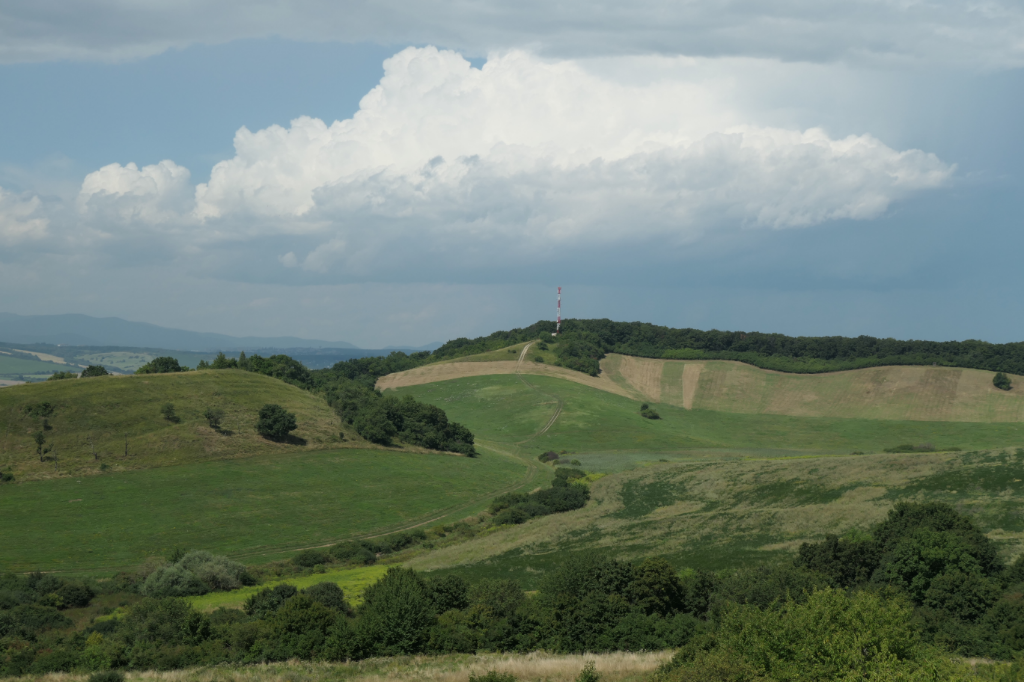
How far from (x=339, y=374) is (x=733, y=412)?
101205 mm

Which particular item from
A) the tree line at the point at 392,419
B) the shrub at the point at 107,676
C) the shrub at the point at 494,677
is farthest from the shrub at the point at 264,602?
the tree line at the point at 392,419

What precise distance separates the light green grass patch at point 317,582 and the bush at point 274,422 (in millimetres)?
40810

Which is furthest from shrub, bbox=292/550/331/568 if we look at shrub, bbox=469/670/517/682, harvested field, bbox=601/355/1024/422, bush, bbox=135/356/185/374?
harvested field, bbox=601/355/1024/422

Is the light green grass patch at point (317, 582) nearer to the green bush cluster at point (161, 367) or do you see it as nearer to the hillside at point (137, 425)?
the hillside at point (137, 425)

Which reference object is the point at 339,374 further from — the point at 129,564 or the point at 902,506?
the point at 902,506

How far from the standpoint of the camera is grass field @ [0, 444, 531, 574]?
211ft

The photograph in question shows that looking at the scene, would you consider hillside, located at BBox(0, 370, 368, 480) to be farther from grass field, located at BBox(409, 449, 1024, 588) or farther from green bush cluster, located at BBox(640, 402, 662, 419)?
green bush cluster, located at BBox(640, 402, 662, 419)

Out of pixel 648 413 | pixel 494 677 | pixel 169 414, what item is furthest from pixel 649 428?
pixel 494 677

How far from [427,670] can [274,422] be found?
72389 millimetres

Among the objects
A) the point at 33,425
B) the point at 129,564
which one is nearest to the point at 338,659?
the point at 129,564

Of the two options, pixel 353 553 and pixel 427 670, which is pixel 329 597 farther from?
pixel 353 553

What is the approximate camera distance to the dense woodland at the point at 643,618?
26844 millimetres

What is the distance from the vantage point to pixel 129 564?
201ft

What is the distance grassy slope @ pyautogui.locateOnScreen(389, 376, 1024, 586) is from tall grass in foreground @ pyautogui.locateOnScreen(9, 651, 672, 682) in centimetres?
1874
